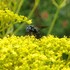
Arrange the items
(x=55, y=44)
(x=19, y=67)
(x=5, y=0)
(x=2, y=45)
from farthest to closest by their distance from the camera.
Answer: (x=5, y=0) → (x=55, y=44) → (x=2, y=45) → (x=19, y=67)

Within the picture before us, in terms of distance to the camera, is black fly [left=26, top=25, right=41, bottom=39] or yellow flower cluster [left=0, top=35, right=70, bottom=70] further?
black fly [left=26, top=25, right=41, bottom=39]

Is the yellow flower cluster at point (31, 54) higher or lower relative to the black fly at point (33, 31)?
lower

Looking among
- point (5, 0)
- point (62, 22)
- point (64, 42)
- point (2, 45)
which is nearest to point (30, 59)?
point (2, 45)

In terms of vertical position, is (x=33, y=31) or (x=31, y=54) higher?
(x=33, y=31)

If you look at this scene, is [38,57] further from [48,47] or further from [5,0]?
[5,0]

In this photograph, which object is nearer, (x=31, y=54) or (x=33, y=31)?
(x=31, y=54)

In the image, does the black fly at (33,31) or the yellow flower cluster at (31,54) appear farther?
the black fly at (33,31)

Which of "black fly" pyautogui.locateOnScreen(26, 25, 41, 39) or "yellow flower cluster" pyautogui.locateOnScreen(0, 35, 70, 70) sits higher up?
"black fly" pyautogui.locateOnScreen(26, 25, 41, 39)

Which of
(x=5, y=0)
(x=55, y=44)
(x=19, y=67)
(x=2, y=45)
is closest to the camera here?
(x=19, y=67)
